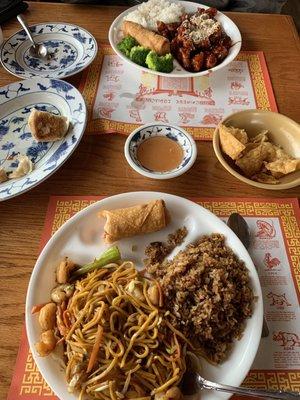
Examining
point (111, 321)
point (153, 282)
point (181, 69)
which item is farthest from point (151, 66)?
point (111, 321)

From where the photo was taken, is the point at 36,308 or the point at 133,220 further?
the point at 133,220

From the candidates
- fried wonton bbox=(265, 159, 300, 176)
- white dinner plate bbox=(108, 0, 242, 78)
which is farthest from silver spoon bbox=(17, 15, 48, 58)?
fried wonton bbox=(265, 159, 300, 176)

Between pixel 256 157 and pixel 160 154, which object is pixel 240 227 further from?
pixel 160 154

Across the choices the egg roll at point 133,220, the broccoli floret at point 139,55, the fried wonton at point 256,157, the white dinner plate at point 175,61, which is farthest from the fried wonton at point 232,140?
the broccoli floret at point 139,55

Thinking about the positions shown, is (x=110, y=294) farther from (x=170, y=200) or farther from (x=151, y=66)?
(x=151, y=66)

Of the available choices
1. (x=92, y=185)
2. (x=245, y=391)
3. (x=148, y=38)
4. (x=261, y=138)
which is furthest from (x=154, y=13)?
(x=245, y=391)

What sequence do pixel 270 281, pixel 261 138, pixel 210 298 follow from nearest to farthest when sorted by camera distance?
pixel 210 298 < pixel 270 281 < pixel 261 138

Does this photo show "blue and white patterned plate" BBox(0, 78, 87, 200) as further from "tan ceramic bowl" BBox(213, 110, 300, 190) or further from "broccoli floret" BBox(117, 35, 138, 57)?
"tan ceramic bowl" BBox(213, 110, 300, 190)
